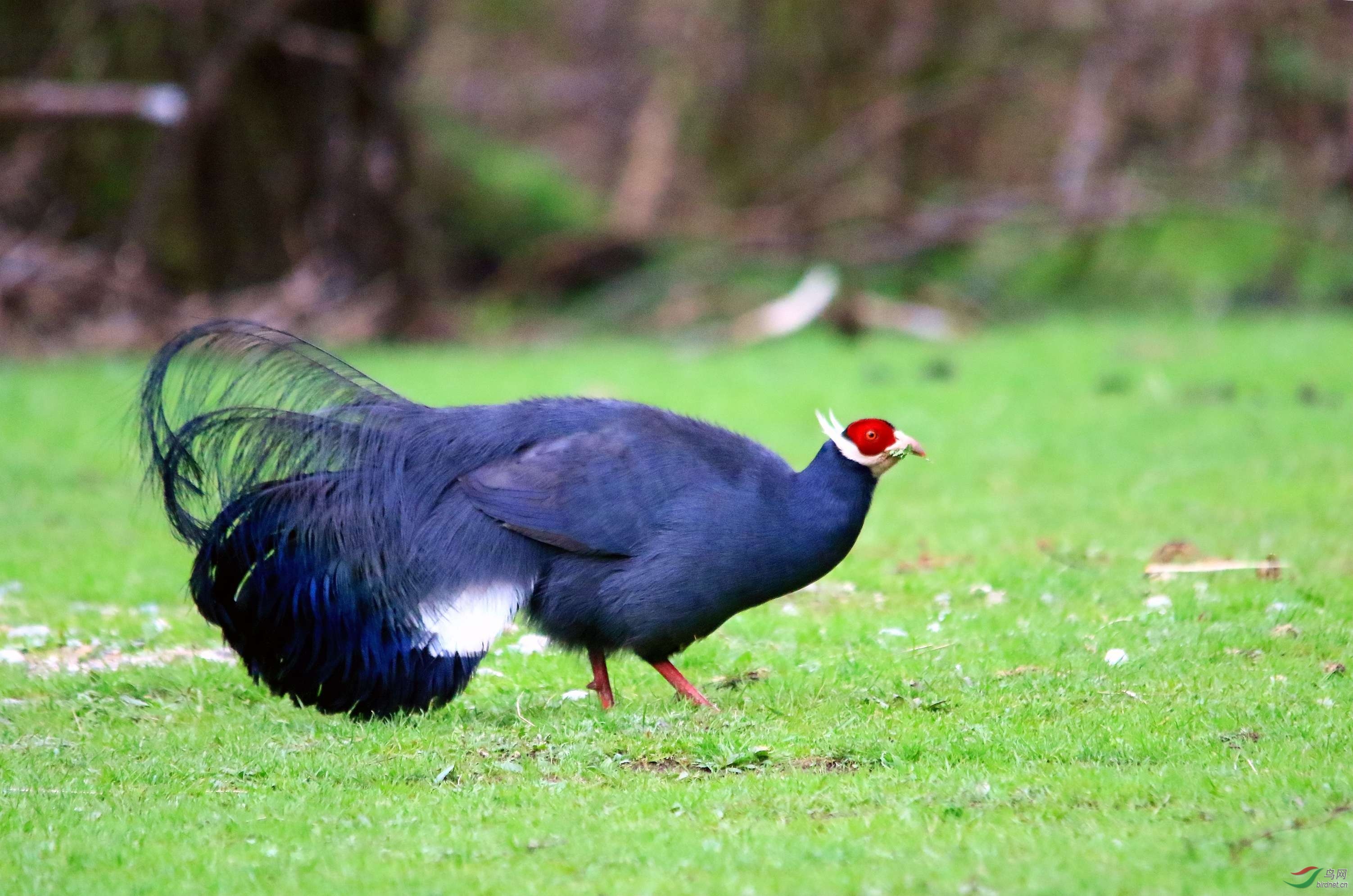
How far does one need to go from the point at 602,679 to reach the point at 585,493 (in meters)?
0.90

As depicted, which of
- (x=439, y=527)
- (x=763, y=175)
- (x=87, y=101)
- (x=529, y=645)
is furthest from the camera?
(x=763, y=175)

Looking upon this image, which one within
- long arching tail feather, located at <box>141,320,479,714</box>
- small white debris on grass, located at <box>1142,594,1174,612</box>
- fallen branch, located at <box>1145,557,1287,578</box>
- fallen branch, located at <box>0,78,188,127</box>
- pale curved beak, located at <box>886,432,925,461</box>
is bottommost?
fallen branch, located at <box>1145,557,1287,578</box>

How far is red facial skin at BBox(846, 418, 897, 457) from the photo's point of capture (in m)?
6.76

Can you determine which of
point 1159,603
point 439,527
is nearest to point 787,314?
point 1159,603

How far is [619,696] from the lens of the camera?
24.3ft

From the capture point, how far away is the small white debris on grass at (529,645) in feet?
27.3

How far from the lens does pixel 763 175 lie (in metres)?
27.1

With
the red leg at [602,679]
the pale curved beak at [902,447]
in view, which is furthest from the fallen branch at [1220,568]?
the red leg at [602,679]

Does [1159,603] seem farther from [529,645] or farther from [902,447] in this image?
[529,645]

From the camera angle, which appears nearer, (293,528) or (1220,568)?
(293,528)

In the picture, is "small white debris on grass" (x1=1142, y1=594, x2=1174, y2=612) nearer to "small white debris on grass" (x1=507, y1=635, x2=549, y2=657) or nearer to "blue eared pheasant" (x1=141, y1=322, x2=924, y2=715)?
"blue eared pheasant" (x1=141, y1=322, x2=924, y2=715)

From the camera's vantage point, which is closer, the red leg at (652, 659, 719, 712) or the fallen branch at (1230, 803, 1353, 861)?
the fallen branch at (1230, 803, 1353, 861)
